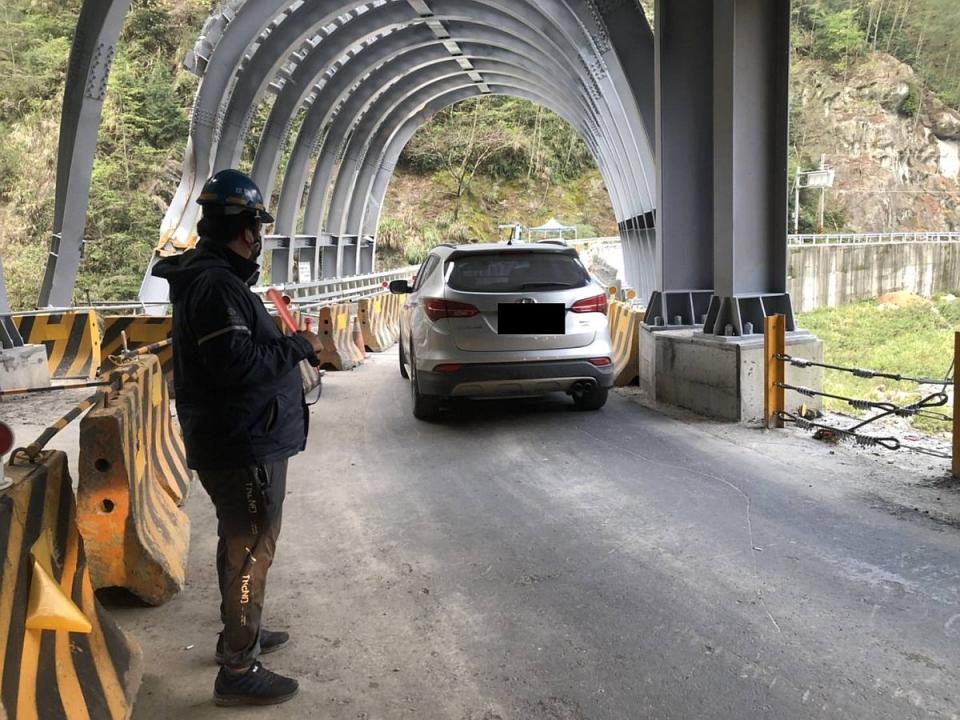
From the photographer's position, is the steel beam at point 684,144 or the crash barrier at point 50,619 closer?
the crash barrier at point 50,619

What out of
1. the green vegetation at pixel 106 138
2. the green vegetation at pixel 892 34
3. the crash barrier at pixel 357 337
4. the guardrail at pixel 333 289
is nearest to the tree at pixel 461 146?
the green vegetation at pixel 106 138

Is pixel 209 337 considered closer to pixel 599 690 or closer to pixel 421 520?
pixel 599 690

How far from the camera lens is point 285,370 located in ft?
9.31

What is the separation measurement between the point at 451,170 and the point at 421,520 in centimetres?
5026

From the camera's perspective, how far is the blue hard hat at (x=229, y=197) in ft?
9.29

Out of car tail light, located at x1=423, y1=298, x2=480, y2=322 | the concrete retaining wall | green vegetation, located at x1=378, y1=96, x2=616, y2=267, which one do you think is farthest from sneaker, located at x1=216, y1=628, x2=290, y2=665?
green vegetation, located at x1=378, y1=96, x2=616, y2=267

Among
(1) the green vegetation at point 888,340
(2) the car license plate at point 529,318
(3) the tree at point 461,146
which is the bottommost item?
(1) the green vegetation at point 888,340

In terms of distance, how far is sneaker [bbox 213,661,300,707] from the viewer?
2832mm

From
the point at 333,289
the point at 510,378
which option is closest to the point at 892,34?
the point at 333,289

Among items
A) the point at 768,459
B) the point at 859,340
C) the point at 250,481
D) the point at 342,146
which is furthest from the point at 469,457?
the point at 859,340

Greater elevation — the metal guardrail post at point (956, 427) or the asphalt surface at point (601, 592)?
the metal guardrail post at point (956, 427)

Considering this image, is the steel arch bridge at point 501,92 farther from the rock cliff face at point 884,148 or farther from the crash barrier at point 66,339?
the rock cliff face at point 884,148

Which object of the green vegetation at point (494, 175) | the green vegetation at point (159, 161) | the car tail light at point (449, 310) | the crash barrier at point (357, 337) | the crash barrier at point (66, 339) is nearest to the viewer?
the car tail light at point (449, 310)

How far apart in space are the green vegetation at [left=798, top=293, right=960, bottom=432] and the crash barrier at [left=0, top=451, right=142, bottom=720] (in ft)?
48.5
